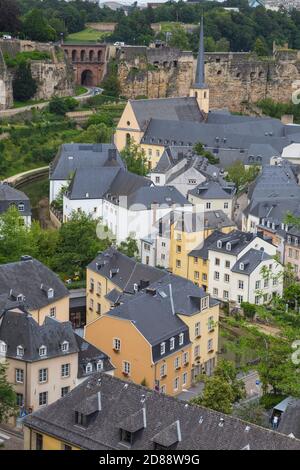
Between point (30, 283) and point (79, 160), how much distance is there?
69.6ft

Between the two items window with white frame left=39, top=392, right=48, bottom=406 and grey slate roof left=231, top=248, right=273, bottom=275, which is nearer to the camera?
window with white frame left=39, top=392, right=48, bottom=406

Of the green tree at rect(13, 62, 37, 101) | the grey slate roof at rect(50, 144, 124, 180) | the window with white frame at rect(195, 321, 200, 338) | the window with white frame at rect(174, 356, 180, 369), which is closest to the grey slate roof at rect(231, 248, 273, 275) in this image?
the window with white frame at rect(195, 321, 200, 338)

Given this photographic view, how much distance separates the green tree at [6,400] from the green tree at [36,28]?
53.8 meters

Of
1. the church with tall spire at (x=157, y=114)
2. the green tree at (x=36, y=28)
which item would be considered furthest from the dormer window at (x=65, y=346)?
the green tree at (x=36, y=28)

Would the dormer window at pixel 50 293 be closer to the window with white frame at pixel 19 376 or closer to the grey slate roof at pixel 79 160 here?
the window with white frame at pixel 19 376

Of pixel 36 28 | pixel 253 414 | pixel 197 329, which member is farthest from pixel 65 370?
pixel 36 28

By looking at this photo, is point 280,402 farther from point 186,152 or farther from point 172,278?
point 186,152

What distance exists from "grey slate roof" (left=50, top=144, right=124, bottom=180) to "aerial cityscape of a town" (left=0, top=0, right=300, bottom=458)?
11 cm

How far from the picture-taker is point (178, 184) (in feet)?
171

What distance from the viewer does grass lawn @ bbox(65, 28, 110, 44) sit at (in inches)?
3588

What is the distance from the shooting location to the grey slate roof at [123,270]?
36.7 meters

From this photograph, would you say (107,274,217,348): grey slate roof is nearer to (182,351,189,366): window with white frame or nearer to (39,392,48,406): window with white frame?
(182,351,189,366): window with white frame

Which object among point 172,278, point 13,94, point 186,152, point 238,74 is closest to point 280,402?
point 172,278

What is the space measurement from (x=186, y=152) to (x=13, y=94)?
708 inches
